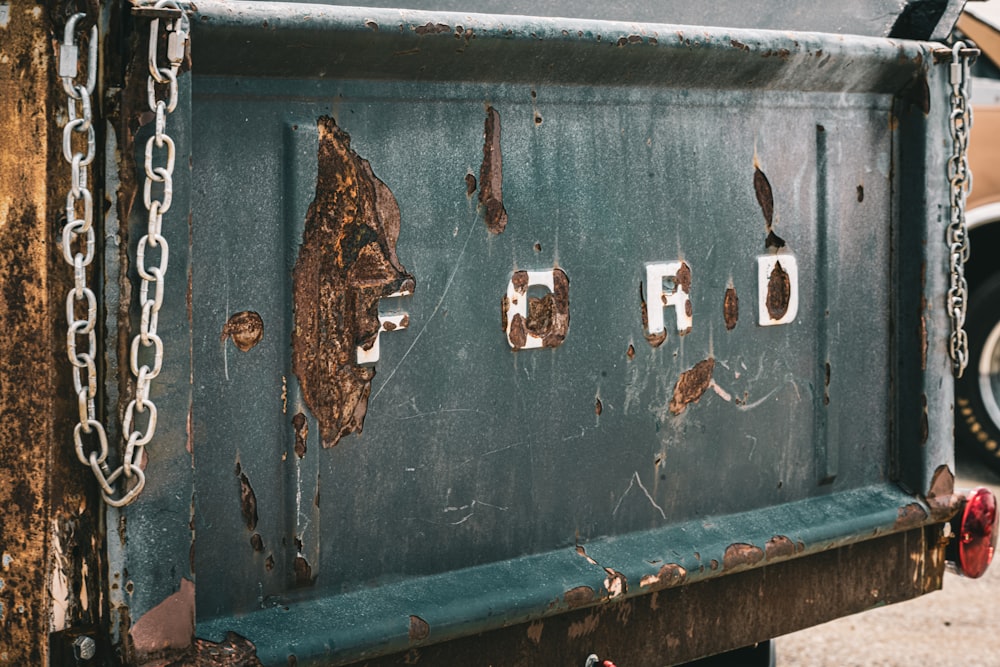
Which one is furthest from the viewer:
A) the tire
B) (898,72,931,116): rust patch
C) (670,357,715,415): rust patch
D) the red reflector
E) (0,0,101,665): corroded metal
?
the tire

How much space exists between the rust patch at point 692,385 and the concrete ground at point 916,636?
1.87 m

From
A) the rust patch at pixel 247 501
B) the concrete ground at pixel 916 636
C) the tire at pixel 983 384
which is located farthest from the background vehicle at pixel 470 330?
the tire at pixel 983 384

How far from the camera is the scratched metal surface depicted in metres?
1.51

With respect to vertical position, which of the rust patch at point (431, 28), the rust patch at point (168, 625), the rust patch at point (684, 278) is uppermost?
the rust patch at point (431, 28)

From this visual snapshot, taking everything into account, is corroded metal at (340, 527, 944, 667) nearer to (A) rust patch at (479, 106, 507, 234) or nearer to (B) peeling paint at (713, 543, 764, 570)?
(B) peeling paint at (713, 543, 764, 570)

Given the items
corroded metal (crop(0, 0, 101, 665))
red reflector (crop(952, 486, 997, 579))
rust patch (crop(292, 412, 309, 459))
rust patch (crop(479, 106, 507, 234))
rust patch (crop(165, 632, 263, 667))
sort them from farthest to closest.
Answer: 1. red reflector (crop(952, 486, 997, 579))
2. rust patch (crop(479, 106, 507, 234))
3. rust patch (crop(292, 412, 309, 459))
4. rust patch (crop(165, 632, 263, 667))
5. corroded metal (crop(0, 0, 101, 665))

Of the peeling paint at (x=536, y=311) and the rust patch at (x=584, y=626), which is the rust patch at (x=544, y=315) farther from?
the rust patch at (x=584, y=626)

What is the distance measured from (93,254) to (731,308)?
3.48ft

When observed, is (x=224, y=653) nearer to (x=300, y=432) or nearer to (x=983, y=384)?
(x=300, y=432)

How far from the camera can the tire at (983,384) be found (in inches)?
207

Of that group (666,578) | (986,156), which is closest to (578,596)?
(666,578)

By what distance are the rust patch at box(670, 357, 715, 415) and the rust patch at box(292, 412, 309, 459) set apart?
637mm

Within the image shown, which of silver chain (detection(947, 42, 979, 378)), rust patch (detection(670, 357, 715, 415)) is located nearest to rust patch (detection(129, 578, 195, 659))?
rust patch (detection(670, 357, 715, 415))

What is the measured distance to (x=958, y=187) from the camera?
2.26 metres
